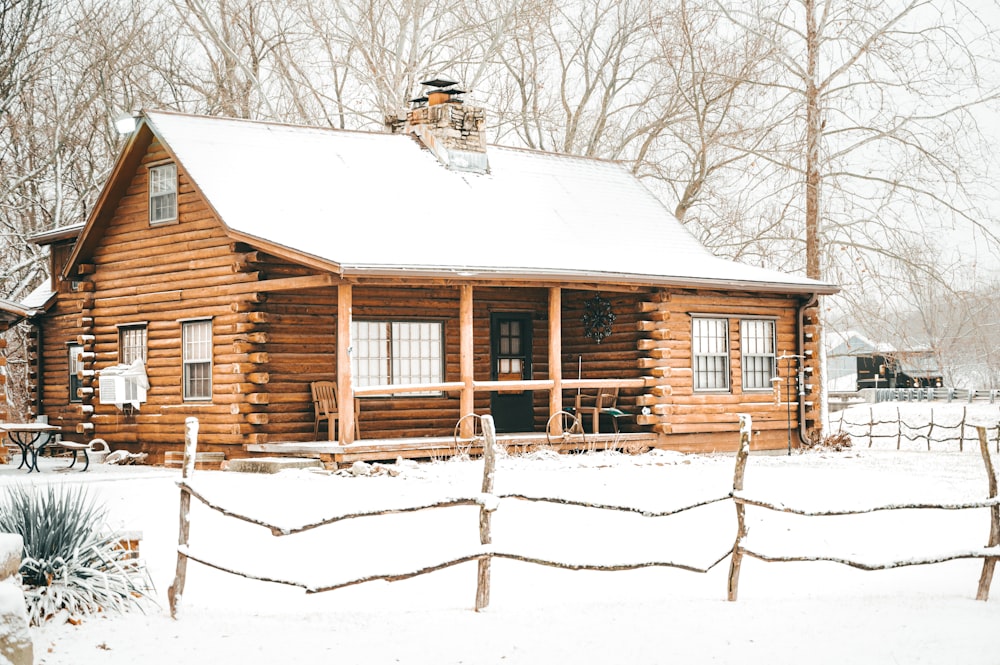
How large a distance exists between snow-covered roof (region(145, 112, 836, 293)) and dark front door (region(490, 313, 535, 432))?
1781 mm

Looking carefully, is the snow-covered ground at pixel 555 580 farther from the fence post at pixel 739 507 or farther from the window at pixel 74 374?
the window at pixel 74 374

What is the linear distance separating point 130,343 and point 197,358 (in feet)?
7.51

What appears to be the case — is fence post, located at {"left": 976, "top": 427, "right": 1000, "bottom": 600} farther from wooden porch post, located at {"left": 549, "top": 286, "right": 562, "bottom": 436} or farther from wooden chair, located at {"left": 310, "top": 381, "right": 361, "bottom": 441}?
wooden chair, located at {"left": 310, "top": 381, "right": 361, "bottom": 441}

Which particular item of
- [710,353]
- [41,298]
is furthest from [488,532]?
[41,298]

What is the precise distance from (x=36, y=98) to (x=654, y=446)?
826 inches

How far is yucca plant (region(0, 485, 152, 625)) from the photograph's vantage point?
8422 millimetres

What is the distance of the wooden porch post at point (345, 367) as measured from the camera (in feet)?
59.7

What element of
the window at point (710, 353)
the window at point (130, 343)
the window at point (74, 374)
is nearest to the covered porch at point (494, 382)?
the window at point (710, 353)

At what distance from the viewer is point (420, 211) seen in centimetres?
2166

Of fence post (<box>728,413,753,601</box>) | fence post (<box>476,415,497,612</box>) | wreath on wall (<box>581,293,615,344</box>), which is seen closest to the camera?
fence post (<box>476,415,497,612</box>)

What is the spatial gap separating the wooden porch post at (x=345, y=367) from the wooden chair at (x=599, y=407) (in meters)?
4.21

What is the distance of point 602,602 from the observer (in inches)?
392

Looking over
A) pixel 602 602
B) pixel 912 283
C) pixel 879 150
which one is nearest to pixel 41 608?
pixel 602 602

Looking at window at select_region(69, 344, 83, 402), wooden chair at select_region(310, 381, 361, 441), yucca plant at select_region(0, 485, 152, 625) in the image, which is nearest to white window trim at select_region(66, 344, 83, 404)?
window at select_region(69, 344, 83, 402)
